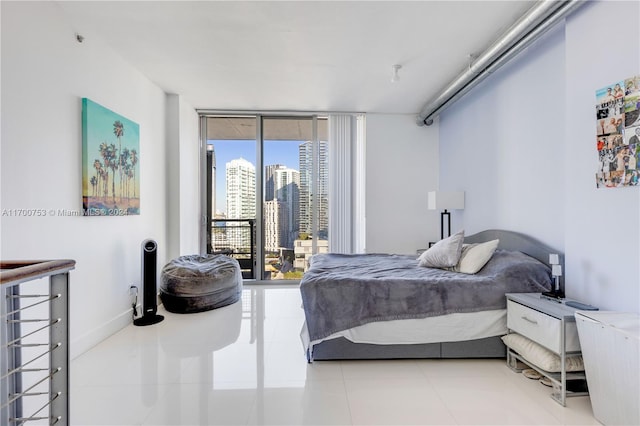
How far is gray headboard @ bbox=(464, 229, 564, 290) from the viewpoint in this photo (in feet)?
8.37

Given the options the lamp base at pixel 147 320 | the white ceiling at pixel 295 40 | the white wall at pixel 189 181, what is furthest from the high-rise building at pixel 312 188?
the lamp base at pixel 147 320

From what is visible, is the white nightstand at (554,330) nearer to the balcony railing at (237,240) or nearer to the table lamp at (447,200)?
the table lamp at (447,200)

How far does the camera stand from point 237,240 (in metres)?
5.13

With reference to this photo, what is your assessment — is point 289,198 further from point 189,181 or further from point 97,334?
point 97,334

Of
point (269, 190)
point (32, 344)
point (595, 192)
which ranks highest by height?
point (269, 190)

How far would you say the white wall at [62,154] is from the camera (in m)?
1.92

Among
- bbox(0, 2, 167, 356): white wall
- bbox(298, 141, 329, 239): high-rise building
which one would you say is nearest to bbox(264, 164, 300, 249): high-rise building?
bbox(298, 141, 329, 239): high-rise building

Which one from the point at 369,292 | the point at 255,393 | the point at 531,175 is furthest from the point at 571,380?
the point at 255,393

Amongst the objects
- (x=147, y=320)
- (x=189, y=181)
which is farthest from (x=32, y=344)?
(x=189, y=181)

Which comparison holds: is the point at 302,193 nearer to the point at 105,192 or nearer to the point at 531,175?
the point at 105,192

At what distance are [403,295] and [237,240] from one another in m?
3.44

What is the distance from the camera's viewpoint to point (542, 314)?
6.48ft

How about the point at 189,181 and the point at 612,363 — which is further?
the point at 189,181

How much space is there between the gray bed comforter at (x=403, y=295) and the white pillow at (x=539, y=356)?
0.86 feet
